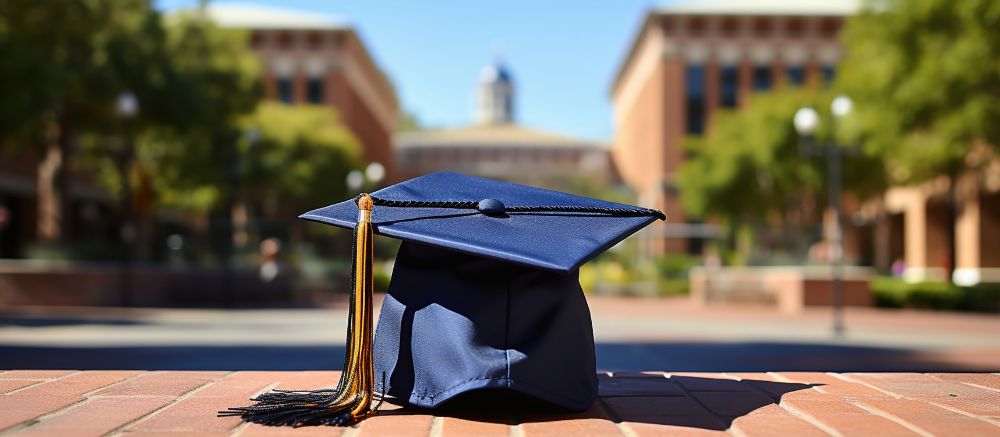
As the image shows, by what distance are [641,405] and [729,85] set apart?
49749mm

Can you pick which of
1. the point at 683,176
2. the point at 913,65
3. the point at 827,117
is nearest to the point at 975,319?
the point at 913,65

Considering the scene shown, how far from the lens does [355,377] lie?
413 centimetres

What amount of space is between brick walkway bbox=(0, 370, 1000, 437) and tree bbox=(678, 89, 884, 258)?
2963 centimetres

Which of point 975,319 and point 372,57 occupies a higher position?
point 372,57

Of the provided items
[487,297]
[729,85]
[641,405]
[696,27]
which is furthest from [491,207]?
[729,85]

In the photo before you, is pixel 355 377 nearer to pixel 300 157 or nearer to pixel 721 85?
pixel 300 157

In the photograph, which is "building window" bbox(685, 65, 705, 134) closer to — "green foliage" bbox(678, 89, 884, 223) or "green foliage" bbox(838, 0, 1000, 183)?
"green foliage" bbox(678, 89, 884, 223)

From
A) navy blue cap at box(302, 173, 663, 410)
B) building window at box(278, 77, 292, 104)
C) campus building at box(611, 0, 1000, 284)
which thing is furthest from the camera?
building window at box(278, 77, 292, 104)

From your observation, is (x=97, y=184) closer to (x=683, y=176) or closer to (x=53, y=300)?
(x=683, y=176)

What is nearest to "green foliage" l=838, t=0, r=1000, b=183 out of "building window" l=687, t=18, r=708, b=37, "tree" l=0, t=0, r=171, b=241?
"tree" l=0, t=0, r=171, b=241

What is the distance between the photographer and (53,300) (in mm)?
18609

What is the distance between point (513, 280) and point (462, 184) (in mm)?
789

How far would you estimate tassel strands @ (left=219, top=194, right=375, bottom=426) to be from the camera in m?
3.99

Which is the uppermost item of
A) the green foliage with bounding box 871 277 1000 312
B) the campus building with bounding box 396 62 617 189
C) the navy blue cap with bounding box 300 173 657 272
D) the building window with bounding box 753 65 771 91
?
the building window with bounding box 753 65 771 91
